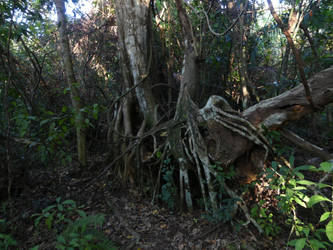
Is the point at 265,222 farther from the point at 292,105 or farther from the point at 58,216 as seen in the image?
the point at 58,216

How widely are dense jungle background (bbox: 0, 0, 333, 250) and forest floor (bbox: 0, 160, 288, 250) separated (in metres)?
0.02

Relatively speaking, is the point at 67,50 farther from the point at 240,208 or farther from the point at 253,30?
the point at 253,30

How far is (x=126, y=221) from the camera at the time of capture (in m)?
2.77

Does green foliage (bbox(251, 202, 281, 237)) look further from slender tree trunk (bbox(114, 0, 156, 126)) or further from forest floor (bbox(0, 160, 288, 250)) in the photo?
slender tree trunk (bbox(114, 0, 156, 126))

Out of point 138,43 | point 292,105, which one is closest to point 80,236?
point 292,105

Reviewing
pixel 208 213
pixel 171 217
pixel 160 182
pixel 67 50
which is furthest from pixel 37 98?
pixel 208 213

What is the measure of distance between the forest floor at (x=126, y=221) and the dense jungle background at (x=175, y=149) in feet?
0.05

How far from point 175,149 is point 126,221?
3.66 ft

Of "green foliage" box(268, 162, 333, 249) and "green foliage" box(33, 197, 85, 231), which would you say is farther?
"green foliage" box(33, 197, 85, 231)

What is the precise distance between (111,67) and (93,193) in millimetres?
3678

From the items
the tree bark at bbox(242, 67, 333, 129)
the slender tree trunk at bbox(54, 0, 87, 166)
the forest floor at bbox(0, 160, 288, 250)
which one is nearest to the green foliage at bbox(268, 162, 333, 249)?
the forest floor at bbox(0, 160, 288, 250)

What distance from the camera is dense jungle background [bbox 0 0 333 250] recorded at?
2.35 metres

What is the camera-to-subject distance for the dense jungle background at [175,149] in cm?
235

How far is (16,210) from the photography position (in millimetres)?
2908
